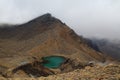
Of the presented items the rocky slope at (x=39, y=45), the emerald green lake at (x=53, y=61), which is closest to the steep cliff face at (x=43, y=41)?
the rocky slope at (x=39, y=45)

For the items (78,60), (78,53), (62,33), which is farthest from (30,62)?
(62,33)

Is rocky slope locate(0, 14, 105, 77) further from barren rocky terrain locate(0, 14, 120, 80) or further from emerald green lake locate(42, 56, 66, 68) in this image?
emerald green lake locate(42, 56, 66, 68)

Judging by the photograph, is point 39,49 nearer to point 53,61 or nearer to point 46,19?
point 53,61

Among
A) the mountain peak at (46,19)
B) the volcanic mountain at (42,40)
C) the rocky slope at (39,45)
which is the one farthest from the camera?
the mountain peak at (46,19)

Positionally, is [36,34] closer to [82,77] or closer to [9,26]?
[9,26]

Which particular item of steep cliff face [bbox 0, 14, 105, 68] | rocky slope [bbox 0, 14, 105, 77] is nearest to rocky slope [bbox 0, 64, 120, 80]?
rocky slope [bbox 0, 14, 105, 77]

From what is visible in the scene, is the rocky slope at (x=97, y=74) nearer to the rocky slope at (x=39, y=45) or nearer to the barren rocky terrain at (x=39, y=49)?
the barren rocky terrain at (x=39, y=49)
